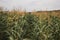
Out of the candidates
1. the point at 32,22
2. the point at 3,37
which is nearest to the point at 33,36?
the point at 32,22

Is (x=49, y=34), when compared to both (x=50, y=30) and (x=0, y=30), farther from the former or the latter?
(x=0, y=30)

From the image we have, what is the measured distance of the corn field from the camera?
7914mm

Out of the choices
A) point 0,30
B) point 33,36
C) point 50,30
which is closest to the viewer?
point 0,30

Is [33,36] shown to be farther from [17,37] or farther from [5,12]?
[5,12]

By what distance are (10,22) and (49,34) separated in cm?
184

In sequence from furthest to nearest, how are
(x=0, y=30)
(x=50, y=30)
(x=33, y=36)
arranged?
(x=50, y=30) → (x=33, y=36) → (x=0, y=30)

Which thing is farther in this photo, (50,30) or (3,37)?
(50,30)

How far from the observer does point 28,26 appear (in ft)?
27.5

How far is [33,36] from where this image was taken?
8.30 meters

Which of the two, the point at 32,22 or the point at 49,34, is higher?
the point at 32,22

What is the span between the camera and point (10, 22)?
8.18 metres

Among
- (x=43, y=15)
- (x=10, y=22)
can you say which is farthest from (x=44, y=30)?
(x=10, y=22)

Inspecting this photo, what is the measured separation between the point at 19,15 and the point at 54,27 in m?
1.75

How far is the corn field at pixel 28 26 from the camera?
7.91 metres
